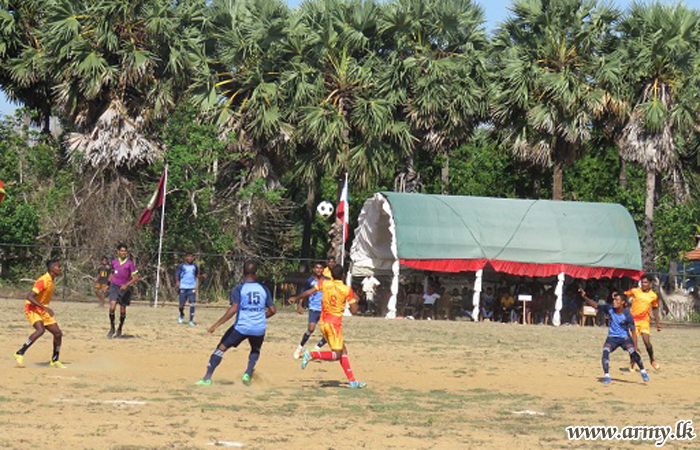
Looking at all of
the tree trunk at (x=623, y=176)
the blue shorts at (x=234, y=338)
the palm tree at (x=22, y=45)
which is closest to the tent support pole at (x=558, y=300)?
the tree trunk at (x=623, y=176)

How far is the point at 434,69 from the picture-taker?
43750mm

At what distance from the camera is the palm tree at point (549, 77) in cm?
4403

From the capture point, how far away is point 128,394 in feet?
50.3

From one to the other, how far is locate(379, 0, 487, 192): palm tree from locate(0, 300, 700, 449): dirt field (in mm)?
17195

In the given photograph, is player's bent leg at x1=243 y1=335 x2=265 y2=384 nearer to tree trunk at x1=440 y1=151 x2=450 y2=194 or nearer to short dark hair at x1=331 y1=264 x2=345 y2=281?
short dark hair at x1=331 y1=264 x2=345 y2=281

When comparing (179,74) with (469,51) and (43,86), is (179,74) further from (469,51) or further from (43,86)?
(469,51)

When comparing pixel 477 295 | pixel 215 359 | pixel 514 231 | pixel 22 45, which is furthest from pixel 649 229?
pixel 215 359

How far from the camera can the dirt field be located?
12312 millimetres

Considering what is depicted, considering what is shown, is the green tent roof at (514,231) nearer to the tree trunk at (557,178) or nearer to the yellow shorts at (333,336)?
the tree trunk at (557,178)

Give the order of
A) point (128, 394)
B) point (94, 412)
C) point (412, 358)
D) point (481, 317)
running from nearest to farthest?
point (94, 412) → point (128, 394) → point (412, 358) → point (481, 317)

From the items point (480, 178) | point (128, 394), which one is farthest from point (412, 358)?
point (480, 178)

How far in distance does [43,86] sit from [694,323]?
1004 inches

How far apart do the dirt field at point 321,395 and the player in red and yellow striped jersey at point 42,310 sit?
28cm

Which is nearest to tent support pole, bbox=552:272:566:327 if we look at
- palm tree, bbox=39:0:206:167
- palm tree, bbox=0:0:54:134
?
palm tree, bbox=39:0:206:167
